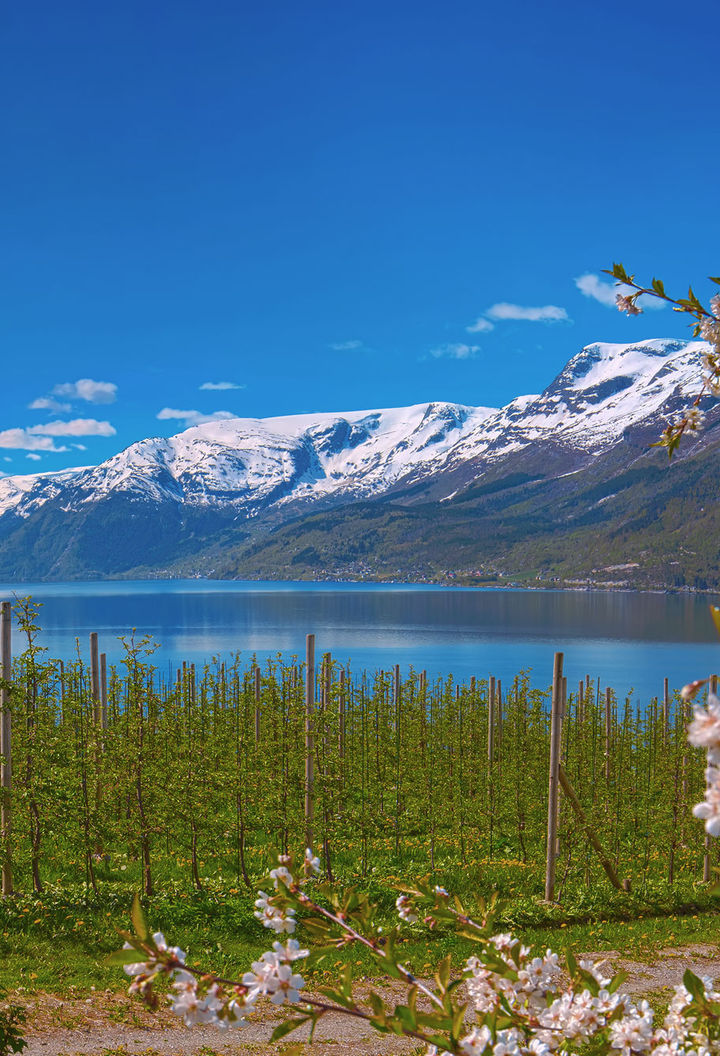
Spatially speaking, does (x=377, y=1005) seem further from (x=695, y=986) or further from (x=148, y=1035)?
(x=148, y=1035)

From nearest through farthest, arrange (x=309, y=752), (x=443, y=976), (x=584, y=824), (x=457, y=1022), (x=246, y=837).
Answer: (x=457, y=1022)
(x=443, y=976)
(x=584, y=824)
(x=309, y=752)
(x=246, y=837)

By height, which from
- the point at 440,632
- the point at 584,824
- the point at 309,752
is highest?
the point at 309,752

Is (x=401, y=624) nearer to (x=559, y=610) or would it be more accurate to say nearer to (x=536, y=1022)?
(x=559, y=610)

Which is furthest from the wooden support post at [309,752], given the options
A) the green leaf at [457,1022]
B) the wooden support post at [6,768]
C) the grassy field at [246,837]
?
the green leaf at [457,1022]

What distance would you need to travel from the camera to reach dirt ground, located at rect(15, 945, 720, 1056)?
779 centimetres

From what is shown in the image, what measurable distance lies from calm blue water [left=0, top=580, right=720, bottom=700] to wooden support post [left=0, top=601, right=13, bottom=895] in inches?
974

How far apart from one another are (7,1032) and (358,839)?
10607mm

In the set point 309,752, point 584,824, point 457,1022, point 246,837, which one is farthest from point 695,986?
point 246,837

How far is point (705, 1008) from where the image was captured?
1.86 m

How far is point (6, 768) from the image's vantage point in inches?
448

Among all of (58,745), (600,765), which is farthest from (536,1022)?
(600,765)

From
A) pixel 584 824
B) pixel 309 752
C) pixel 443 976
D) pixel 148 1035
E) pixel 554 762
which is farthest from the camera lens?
pixel 309 752

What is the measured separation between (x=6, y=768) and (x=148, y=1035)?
15.7ft

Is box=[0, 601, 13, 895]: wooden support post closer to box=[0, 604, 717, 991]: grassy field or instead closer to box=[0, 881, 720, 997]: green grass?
box=[0, 604, 717, 991]: grassy field
